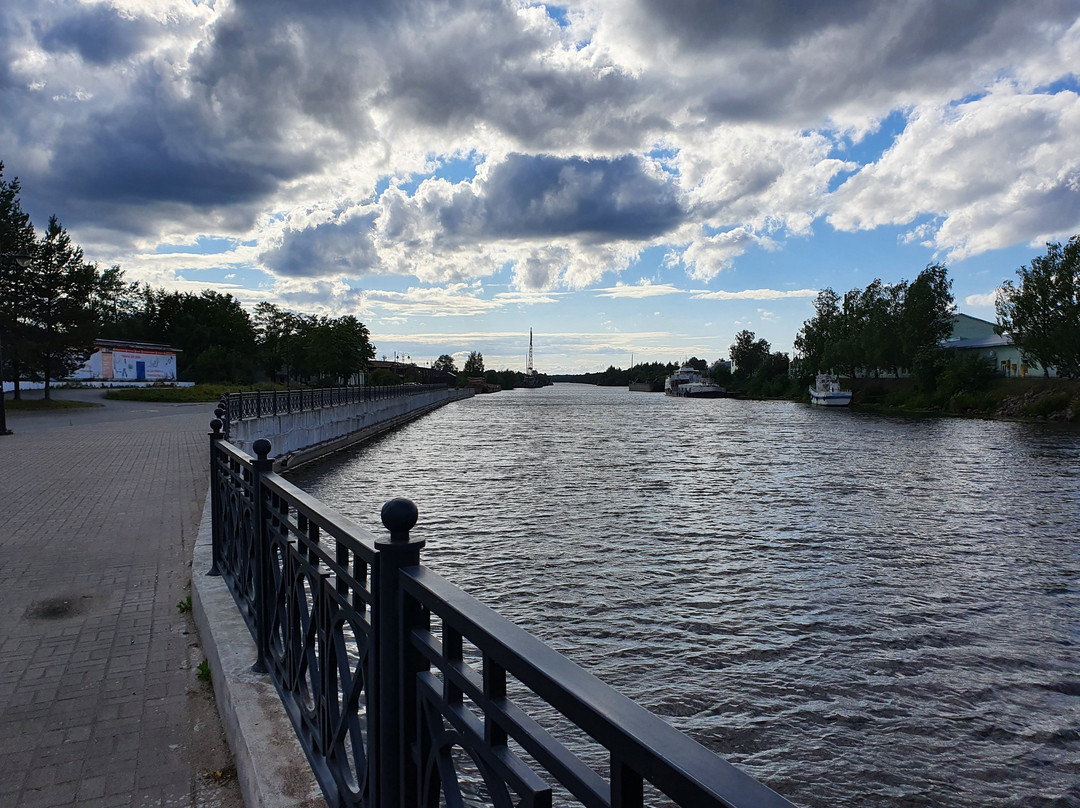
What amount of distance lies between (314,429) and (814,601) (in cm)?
2068

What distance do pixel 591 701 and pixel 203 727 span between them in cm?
353

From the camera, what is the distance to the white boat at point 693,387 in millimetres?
114875

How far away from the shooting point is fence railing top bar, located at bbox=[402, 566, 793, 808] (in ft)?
3.62

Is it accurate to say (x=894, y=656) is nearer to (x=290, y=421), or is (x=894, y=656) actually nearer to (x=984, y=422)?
(x=290, y=421)

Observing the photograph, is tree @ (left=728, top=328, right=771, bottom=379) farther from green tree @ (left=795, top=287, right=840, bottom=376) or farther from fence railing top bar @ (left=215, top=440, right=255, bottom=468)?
fence railing top bar @ (left=215, top=440, right=255, bottom=468)

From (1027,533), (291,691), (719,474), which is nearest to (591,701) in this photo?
(291,691)

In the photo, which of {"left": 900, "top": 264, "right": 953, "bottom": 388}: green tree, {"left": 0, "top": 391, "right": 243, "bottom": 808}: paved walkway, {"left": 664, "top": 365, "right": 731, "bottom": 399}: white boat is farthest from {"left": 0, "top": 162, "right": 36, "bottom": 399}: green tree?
{"left": 664, "top": 365, "right": 731, "bottom": 399}: white boat

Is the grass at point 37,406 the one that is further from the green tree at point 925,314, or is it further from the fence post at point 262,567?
the green tree at point 925,314

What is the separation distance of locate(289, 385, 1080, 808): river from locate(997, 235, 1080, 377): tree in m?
34.5

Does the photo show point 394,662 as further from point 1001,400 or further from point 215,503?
point 1001,400

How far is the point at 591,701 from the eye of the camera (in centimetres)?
136

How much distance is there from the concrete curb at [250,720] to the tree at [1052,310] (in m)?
57.2

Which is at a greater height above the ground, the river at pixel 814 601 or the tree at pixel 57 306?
the tree at pixel 57 306

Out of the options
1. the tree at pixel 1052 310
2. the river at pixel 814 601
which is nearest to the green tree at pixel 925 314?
the tree at pixel 1052 310
